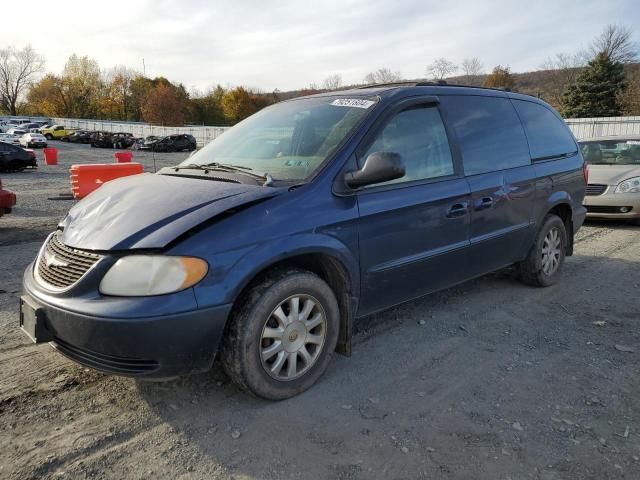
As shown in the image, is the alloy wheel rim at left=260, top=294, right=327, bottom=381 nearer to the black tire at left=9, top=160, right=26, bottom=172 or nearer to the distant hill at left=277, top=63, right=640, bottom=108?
the black tire at left=9, top=160, right=26, bottom=172

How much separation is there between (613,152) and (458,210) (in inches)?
286

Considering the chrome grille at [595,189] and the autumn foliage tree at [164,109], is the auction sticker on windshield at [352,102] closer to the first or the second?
the chrome grille at [595,189]

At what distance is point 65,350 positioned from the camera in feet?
8.51

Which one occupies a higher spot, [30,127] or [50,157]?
[30,127]

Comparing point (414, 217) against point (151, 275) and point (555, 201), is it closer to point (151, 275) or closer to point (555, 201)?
point (151, 275)

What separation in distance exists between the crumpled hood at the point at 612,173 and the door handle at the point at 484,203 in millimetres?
5402

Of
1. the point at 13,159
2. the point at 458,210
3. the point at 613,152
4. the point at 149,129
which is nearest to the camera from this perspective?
the point at 458,210

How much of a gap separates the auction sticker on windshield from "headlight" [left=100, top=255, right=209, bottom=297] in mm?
1661

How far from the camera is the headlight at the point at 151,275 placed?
2400 millimetres

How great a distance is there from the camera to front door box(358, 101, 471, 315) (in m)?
3.21

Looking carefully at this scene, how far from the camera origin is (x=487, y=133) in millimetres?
4152

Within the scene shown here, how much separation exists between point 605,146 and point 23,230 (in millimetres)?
10508

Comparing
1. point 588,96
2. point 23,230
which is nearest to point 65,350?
point 23,230

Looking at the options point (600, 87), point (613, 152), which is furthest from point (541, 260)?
point (600, 87)
